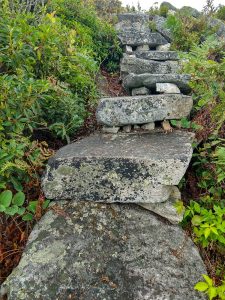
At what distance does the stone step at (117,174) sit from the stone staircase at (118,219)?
11mm

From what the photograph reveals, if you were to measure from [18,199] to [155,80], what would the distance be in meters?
2.83

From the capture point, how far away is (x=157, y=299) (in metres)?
2.58

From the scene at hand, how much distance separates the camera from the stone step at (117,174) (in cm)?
321

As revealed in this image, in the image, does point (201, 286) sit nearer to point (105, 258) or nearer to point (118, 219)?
point (105, 258)

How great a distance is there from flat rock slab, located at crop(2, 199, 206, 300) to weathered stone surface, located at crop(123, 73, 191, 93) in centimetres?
229

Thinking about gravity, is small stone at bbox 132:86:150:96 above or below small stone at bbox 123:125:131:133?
above

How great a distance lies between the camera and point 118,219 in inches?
127

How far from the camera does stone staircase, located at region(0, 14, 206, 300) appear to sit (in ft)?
8.74

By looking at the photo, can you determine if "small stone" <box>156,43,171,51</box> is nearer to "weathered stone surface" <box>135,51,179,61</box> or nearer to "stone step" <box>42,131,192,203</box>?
"weathered stone surface" <box>135,51,179,61</box>

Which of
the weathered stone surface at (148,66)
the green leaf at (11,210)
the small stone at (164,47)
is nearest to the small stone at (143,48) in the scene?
the small stone at (164,47)

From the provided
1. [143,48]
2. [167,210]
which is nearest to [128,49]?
[143,48]

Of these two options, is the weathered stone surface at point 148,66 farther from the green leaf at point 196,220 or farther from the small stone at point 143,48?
the green leaf at point 196,220

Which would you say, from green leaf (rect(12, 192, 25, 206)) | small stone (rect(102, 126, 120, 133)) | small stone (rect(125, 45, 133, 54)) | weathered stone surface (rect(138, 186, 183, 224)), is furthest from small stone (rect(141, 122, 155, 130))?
small stone (rect(125, 45, 133, 54))

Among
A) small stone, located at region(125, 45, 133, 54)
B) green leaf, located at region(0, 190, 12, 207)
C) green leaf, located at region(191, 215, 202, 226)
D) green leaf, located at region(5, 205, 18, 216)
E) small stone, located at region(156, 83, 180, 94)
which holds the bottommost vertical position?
green leaf, located at region(191, 215, 202, 226)
